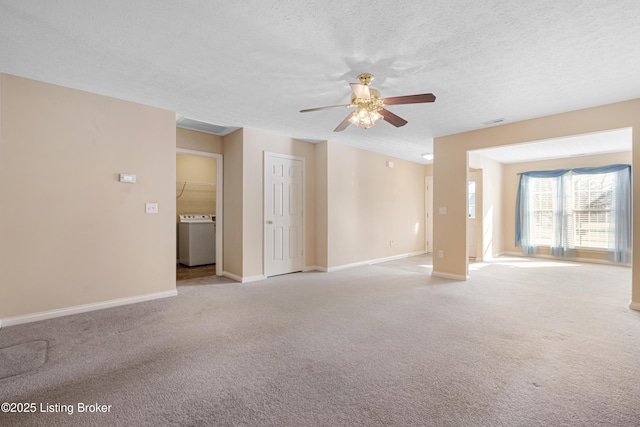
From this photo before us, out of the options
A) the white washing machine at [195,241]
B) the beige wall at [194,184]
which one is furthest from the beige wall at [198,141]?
the white washing machine at [195,241]

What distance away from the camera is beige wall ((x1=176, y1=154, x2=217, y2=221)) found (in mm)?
6676

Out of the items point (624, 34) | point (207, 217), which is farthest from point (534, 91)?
point (207, 217)

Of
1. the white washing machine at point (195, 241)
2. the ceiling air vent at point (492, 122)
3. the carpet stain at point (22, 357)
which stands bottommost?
the carpet stain at point (22, 357)

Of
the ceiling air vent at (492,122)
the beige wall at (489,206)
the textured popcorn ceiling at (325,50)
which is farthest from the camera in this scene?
the beige wall at (489,206)

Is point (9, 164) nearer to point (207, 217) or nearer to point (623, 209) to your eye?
point (207, 217)

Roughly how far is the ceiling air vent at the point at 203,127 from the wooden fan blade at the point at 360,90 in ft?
8.86

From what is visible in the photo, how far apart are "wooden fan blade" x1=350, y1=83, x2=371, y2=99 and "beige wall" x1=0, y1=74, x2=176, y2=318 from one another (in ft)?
8.61

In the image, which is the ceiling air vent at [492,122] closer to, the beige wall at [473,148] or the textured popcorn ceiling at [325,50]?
the beige wall at [473,148]

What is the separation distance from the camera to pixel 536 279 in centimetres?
497

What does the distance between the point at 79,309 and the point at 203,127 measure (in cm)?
306

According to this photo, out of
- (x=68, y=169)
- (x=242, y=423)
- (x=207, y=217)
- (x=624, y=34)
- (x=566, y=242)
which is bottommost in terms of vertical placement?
(x=242, y=423)

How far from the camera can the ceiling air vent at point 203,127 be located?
4.48 metres

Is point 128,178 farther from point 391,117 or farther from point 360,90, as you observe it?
point 391,117

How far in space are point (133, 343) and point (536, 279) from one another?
19.2 feet
